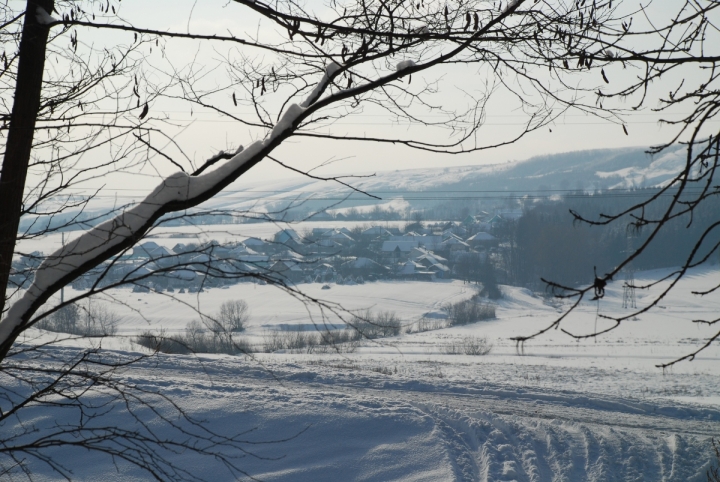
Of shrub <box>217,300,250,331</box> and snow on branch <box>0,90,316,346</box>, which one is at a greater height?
snow on branch <box>0,90,316,346</box>

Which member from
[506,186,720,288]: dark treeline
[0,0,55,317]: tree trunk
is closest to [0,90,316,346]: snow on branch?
[0,0,55,317]: tree trunk

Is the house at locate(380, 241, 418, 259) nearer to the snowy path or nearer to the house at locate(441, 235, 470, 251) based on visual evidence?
the house at locate(441, 235, 470, 251)

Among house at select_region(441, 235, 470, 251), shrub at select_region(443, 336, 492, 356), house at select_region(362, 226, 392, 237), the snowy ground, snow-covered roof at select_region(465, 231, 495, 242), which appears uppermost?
house at select_region(362, 226, 392, 237)

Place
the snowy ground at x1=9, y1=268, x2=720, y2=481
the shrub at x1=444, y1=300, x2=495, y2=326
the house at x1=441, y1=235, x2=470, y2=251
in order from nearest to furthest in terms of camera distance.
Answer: the snowy ground at x1=9, y1=268, x2=720, y2=481 → the shrub at x1=444, y1=300, x2=495, y2=326 → the house at x1=441, y1=235, x2=470, y2=251

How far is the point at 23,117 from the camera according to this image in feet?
9.82

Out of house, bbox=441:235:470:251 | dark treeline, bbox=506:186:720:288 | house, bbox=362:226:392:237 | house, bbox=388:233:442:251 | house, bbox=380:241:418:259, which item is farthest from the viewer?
house, bbox=388:233:442:251

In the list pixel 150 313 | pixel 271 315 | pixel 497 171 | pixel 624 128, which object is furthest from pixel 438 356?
pixel 497 171

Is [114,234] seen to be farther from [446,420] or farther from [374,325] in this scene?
[446,420]

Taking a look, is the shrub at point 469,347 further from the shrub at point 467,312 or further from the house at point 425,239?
A: the house at point 425,239

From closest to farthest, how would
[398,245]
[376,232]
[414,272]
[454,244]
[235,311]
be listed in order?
1. [235,311]
2. [414,272]
3. [398,245]
4. [454,244]
5. [376,232]

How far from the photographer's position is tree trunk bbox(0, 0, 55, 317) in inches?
114

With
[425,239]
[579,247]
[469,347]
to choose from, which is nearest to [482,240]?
[425,239]

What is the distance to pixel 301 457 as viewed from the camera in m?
8.65

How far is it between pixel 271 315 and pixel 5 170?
4304 cm
